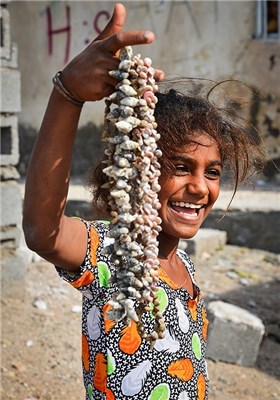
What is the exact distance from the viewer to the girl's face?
5.72 feet

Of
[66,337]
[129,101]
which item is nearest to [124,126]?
[129,101]

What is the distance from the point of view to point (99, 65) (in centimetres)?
129

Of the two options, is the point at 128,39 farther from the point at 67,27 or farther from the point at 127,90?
the point at 67,27

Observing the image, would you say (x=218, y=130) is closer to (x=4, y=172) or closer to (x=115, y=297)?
(x=115, y=297)

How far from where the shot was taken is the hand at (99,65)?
4.12ft

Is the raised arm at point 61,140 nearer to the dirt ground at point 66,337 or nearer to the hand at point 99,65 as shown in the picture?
the hand at point 99,65

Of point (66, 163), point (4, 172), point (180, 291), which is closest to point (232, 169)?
point (180, 291)

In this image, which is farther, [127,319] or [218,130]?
[218,130]

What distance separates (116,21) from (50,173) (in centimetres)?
35

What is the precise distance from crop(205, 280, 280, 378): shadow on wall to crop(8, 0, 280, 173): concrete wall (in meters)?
3.12

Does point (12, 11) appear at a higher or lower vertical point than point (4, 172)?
higher

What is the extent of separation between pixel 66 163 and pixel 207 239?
16.4 ft

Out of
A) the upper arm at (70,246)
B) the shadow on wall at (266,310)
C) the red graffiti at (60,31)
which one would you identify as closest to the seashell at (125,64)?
the upper arm at (70,246)

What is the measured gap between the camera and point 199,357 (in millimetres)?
1902
